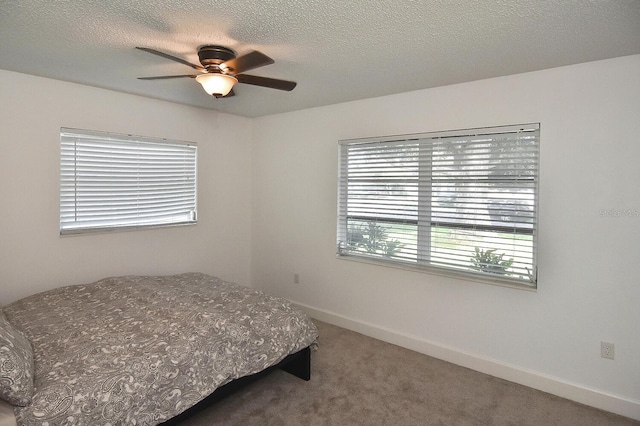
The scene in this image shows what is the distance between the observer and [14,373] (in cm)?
156

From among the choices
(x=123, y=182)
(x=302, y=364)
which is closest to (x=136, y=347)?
(x=302, y=364)

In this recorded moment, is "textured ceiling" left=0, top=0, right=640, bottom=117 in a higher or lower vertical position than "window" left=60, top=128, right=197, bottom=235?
higher

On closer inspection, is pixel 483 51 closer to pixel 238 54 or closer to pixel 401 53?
pixel 401 53

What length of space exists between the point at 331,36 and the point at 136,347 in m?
2.16

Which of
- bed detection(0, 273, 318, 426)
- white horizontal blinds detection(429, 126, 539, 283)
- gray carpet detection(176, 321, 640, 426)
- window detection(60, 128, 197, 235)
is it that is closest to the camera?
bed detection(0, 273, 318, 426)

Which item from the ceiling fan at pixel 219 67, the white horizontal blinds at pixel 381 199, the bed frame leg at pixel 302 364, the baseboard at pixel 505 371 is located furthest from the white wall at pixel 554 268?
the ceiling fan at pixel 219 67

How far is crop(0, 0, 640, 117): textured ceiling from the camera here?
6.01 ft

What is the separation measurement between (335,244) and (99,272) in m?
2.39

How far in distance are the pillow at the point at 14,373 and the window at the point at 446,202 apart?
280cm

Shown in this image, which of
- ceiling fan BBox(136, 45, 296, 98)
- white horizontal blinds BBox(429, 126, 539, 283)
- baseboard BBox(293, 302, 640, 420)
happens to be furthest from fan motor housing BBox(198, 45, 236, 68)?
baseboard BBox(293, 302, 640, 420)

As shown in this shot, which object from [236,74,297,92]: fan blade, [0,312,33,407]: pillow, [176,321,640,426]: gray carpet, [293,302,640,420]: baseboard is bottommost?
[176,321,640,426]: gray carpet

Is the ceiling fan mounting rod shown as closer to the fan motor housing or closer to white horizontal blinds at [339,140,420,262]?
the fan motor housing

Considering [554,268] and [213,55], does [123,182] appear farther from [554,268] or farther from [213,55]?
[554,268]

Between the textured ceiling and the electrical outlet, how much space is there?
197 cm
